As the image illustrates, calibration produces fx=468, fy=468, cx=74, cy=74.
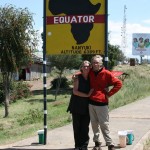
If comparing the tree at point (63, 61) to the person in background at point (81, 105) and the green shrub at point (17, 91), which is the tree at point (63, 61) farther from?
the person in background at point (81, 105)

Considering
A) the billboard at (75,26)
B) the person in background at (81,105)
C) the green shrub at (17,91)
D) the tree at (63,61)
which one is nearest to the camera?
the person in background at (81,105)

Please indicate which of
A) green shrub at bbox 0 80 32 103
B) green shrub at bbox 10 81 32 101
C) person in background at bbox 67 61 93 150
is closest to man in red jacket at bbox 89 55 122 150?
person in background at bbox 67 61 93 150

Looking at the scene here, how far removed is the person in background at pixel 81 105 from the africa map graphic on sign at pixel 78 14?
3.11 ft

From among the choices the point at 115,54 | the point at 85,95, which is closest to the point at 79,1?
the point at 85,95

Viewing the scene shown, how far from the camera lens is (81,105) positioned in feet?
28.1

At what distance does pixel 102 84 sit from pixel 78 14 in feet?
5.61

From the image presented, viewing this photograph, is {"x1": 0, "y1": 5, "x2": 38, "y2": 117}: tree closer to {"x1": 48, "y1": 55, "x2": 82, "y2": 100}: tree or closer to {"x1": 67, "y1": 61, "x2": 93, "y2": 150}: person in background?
{"x1": 67, "y1": 61, "x2": 93, "y2": 150}: person in background

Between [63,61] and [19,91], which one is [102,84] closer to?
A: [19,91]

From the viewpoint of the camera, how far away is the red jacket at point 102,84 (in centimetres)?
833

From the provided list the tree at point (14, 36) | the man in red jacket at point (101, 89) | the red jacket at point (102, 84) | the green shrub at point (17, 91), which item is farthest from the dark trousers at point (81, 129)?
the green shrub at point (17, 91)

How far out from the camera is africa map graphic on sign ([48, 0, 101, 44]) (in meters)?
9.25

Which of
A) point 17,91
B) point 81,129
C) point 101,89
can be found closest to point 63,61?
point 17,91

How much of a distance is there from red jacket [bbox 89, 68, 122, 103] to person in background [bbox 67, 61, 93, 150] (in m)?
0.15

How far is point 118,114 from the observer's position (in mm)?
15859
